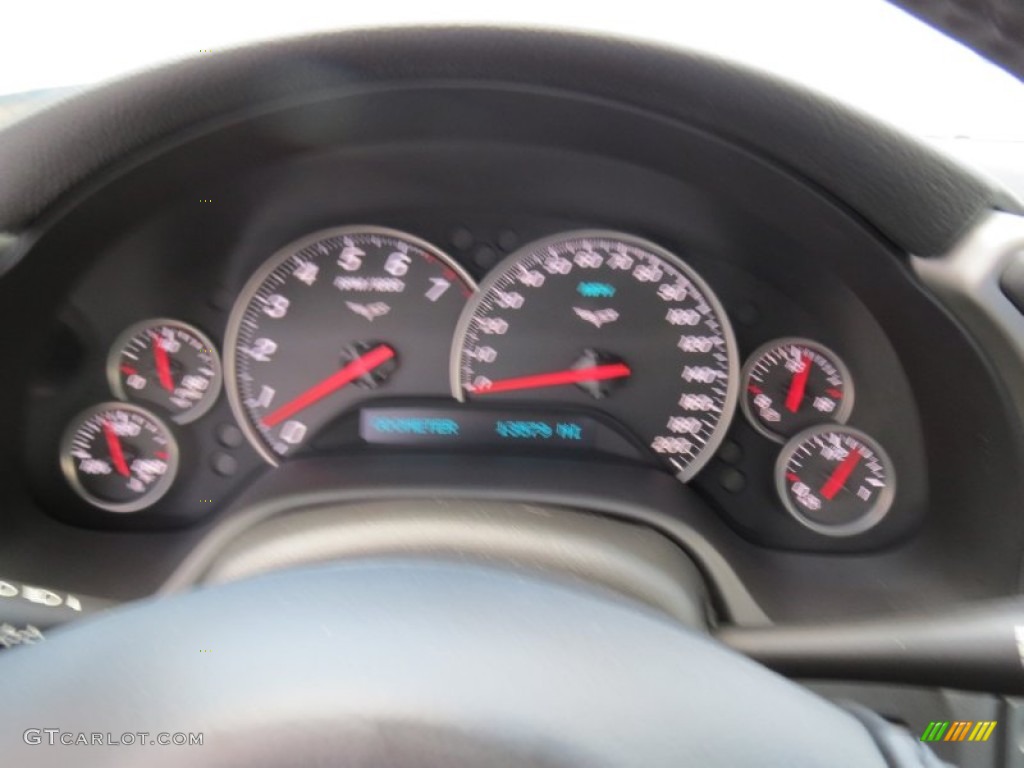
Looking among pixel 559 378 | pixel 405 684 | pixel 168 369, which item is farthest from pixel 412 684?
pixel 168 369

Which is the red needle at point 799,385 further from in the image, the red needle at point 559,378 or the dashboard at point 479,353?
the red needle at point 559,378

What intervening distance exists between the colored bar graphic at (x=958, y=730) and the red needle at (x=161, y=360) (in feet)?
4.45

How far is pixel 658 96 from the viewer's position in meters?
1.28

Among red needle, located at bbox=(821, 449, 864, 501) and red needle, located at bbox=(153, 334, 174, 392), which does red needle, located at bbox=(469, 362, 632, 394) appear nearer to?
red needle, located at bbox=(821, 449, 864, 501)

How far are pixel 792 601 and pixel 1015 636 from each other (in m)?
0.42

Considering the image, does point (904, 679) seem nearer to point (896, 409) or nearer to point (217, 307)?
point (896, 409)

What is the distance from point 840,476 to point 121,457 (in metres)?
1.25

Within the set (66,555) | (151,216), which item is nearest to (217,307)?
(151,216)

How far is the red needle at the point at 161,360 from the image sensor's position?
1855 millimetres

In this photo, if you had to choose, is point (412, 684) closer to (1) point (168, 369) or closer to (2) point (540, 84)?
(2) point (540, 84)

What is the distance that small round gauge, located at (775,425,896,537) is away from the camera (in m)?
1.68

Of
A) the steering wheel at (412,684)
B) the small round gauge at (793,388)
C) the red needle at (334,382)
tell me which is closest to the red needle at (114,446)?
the red needle at (334,382)

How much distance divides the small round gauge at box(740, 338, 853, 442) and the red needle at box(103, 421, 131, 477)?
3.63 feet

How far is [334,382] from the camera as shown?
186 centimetres
